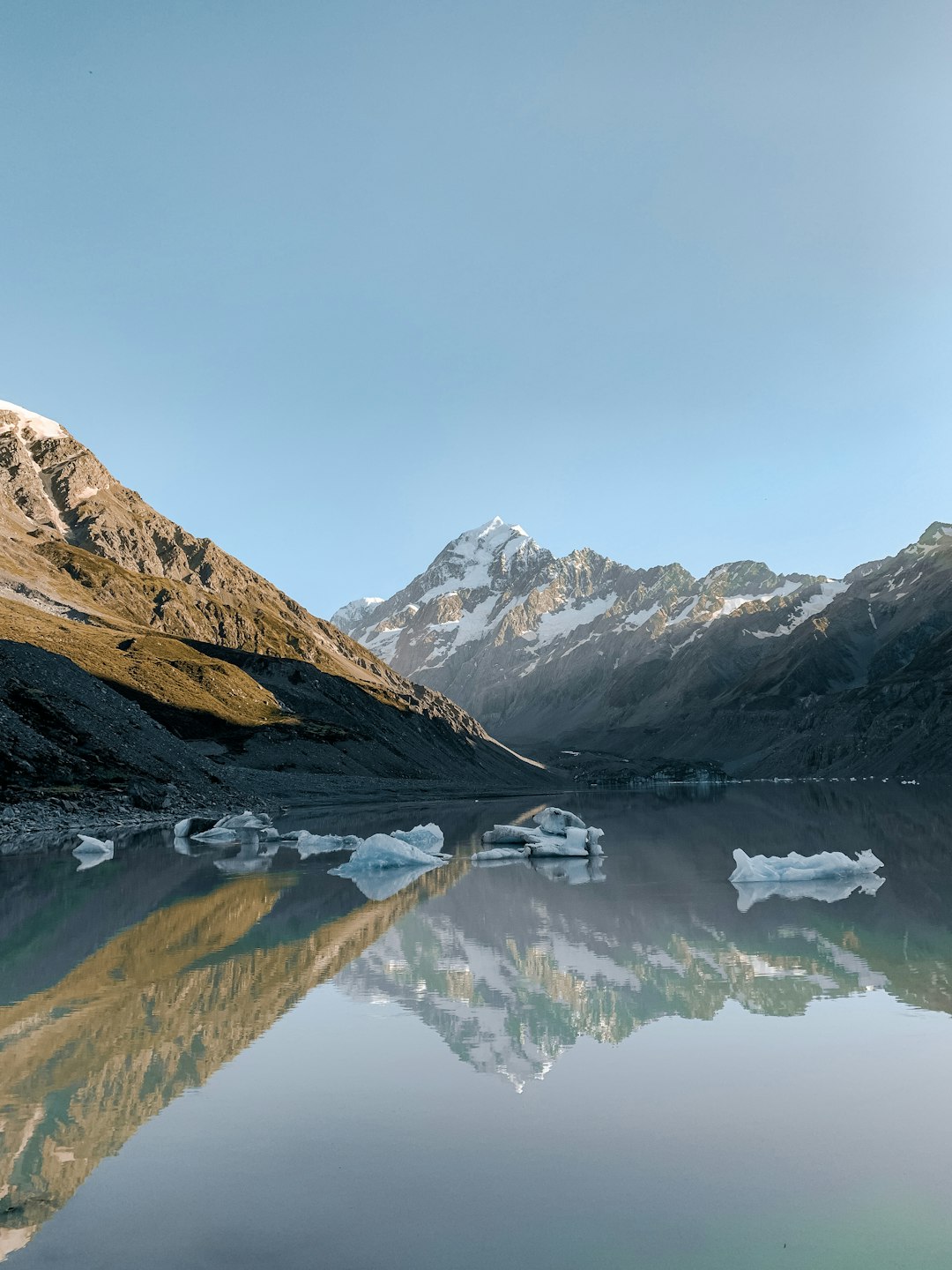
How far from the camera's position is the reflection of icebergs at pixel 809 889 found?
33350 millimetres

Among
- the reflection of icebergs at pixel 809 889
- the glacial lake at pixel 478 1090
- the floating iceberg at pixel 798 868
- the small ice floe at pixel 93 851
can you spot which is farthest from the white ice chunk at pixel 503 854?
the glacial lake at pixel 478 1090

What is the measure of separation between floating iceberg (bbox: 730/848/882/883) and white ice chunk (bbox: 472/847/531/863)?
16.0 meters

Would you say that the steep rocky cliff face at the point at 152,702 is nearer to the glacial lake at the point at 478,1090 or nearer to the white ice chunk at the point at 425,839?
the white ice chunk at the point at 425,839

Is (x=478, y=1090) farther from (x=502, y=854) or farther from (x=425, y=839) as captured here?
(x=425, y=839)

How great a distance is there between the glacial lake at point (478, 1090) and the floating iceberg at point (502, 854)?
21.9 metres

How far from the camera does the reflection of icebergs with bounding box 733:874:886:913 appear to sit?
3335cm

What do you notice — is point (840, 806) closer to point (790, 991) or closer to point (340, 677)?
point (790, 991)

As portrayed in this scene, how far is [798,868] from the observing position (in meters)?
39.3

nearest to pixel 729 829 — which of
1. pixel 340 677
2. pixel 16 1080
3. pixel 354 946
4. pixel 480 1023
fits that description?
pixel 354 946

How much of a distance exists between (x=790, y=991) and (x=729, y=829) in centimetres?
5569

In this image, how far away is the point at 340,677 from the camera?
191375 millimetres

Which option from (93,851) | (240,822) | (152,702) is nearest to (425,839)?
(93,851)

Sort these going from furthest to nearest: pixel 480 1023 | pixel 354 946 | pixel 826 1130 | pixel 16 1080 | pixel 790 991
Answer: pixel 354 946 → pixel 790 991 → pixel 480 1023 → pixel 16 1080 → pixel 826 1130

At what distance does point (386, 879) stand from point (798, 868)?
1802 cm
